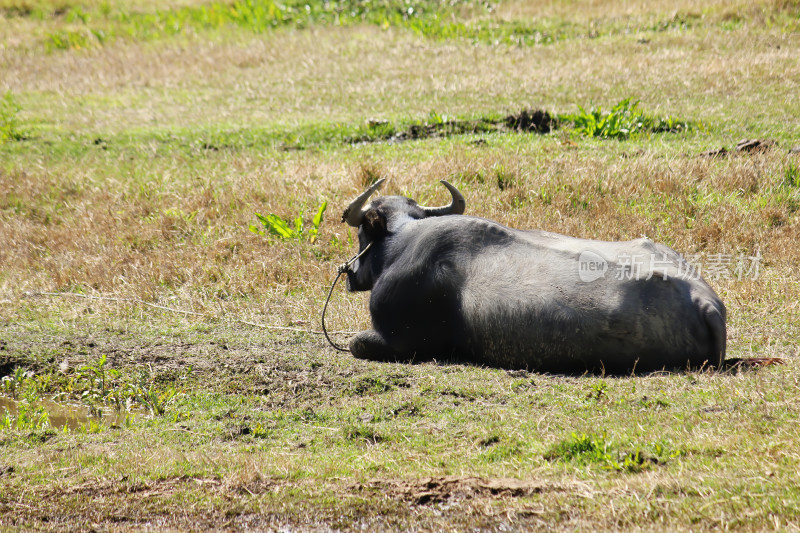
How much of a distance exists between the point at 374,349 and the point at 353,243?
303cm

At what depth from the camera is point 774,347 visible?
568cm

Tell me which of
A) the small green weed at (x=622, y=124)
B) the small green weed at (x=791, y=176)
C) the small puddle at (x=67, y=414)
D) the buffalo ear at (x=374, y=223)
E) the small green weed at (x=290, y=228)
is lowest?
the small puddle at (x=67, y=414)

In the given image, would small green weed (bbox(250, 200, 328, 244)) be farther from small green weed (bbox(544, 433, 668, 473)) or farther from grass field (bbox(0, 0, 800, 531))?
small green weed (bbox(544, 433, 668, 473))

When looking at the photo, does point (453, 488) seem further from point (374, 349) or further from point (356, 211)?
point (356, 211)

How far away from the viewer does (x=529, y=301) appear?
17.9ft

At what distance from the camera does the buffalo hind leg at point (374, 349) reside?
6.22m

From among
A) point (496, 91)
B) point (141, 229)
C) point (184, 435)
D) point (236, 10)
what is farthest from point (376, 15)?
point (184, 435)

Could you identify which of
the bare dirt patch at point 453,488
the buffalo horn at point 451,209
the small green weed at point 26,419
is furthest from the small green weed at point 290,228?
the bare dirt patch at point 453,488

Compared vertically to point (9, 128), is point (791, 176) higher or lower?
lower

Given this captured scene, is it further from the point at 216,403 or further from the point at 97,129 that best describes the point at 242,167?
the point at 216,403

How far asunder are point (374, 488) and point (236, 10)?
19523mm

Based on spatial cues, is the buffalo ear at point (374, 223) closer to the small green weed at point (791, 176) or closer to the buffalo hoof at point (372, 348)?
the buffalo hoof at point (372, 348)

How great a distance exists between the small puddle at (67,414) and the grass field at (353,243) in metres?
0.05

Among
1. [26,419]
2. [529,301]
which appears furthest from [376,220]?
[26,419]
